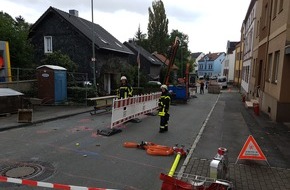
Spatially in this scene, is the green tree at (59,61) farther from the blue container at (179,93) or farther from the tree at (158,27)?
the tree at (158,27)

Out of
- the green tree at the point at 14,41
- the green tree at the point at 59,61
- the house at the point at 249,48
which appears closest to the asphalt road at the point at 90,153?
the green tree at the point at 59,61

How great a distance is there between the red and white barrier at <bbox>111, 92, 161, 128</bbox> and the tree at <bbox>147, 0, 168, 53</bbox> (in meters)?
53.0

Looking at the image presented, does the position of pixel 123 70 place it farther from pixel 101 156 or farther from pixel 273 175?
pixel 273 175

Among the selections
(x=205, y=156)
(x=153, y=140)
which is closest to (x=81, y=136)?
(x=153, y=140)

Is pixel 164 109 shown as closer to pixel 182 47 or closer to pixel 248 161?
pixel 248 161

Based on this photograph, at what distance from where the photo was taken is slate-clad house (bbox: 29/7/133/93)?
25.3m

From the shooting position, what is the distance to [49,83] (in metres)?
17.3

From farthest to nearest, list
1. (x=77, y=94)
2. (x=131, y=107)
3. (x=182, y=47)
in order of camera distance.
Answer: (x=182, y=47)
(x=77, y=94)
(x=131, y=107)

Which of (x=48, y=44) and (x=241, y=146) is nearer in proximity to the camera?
(x=241, y=146)

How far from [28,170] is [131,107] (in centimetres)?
670

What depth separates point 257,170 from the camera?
6.57 meters

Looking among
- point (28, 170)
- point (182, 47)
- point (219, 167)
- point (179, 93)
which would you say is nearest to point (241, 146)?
point (219, 167)

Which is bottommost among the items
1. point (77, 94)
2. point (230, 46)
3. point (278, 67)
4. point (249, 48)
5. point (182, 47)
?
point (77, 94)

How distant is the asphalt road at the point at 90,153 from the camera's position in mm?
5961
